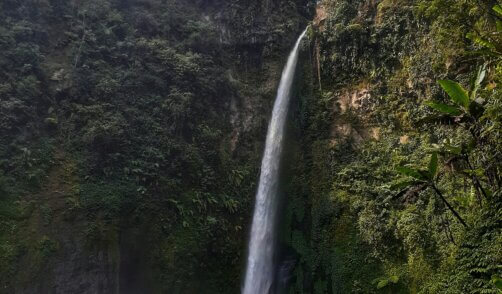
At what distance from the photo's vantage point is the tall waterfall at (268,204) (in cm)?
1600

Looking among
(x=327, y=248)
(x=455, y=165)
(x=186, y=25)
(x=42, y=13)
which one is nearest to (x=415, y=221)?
(x=455, y=165)

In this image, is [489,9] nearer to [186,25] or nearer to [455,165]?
[455,165]

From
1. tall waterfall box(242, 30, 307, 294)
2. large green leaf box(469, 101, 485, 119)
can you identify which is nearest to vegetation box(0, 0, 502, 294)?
large green leaf box(469, 101, 485, 119)

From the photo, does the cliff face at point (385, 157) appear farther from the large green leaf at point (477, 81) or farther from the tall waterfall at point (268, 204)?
the tall waterfall at point (268, 204)

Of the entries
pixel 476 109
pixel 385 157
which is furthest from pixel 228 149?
→ pixel 476 109

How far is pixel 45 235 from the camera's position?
40.9ft

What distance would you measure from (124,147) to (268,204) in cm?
657

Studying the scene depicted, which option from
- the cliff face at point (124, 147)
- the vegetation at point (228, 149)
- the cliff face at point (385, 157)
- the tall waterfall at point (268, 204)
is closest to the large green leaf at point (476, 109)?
the vegetation at point (228, 149)

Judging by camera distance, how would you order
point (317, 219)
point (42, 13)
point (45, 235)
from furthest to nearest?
1. point (42, 13)
2. point (317, 219)
3. point (45, 235)

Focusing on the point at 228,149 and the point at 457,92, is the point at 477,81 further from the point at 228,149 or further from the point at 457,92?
the point at 228,149

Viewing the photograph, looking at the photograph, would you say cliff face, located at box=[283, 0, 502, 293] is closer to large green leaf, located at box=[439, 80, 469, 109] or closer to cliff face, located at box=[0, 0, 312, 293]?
large green leaf, located at box=[439, 80, 469, 109]

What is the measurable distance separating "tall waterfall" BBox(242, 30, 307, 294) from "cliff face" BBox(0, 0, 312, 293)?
18.5 inches

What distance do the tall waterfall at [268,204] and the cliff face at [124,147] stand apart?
47 cm

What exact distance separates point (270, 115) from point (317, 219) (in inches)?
244
